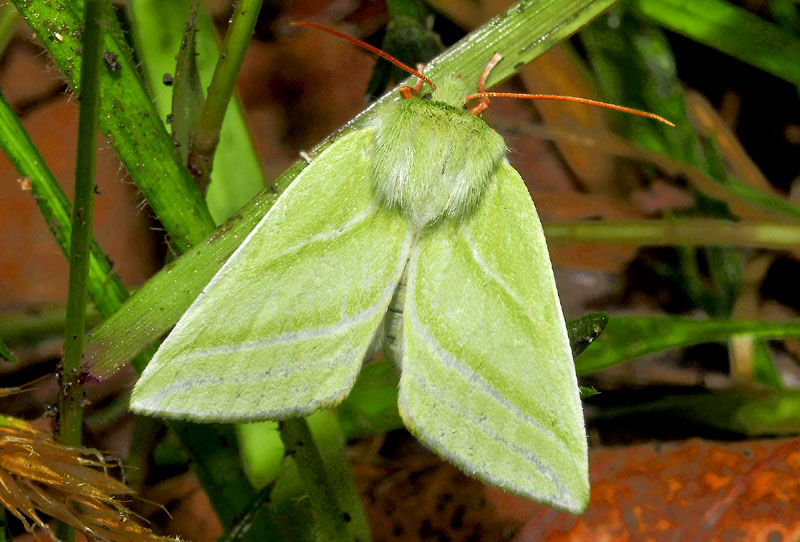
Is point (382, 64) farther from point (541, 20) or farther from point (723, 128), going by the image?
point (723, 128)

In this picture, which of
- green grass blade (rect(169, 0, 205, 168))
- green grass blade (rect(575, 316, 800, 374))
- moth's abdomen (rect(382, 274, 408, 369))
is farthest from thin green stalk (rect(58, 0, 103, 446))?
green grass blade (rect(575, 316, 800, 374))

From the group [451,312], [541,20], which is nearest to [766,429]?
[451,312]

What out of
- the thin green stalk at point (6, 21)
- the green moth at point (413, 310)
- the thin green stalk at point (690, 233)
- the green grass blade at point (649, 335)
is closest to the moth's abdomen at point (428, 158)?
the green moth at point (413, 310)

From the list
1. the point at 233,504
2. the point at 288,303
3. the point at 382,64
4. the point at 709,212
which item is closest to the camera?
the point at 288,303

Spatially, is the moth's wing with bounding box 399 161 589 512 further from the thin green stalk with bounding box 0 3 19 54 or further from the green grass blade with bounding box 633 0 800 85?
the thin green stalk with bounding box 0 3 19 54

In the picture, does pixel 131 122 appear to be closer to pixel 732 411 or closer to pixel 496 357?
pixel 496 357

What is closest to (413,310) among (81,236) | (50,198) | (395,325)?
→ (395,325)
